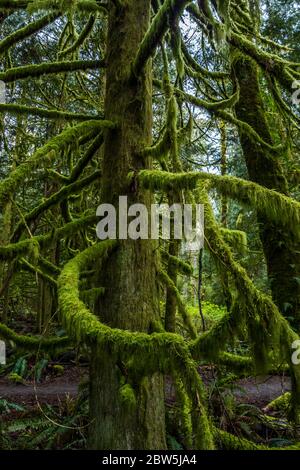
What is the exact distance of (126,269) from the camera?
3.00 m

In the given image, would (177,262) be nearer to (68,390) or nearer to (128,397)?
(128,397)

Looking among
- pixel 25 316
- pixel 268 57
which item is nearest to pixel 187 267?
pixel 268 57

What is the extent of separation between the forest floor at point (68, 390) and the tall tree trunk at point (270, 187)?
1.79 metres

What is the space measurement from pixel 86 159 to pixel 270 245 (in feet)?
13.4

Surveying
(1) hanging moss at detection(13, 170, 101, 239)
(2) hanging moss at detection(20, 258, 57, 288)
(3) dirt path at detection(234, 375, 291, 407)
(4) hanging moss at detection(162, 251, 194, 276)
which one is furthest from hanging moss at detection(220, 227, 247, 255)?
(3) dirt path at detection(234, 375, 291, 407)

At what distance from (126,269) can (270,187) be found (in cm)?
460

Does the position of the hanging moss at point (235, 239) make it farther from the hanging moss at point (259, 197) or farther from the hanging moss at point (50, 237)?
the hanging moss at point (50, 237)

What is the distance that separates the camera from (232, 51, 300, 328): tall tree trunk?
20.5ft

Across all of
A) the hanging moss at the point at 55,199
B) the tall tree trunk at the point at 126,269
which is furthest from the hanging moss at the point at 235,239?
the hanging moss at the point at 55,199

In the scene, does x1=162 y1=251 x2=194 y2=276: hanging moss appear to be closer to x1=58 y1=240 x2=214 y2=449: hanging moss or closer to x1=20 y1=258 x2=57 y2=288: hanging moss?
x1=20 y1=258 x2=57 y2=288: hanging moss

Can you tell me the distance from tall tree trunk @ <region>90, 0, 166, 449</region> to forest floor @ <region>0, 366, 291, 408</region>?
4.08 m

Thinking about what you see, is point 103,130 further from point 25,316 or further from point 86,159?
point 25,316

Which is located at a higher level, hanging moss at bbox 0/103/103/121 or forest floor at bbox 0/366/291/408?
hanging moss at bbox 0/103/103/121
